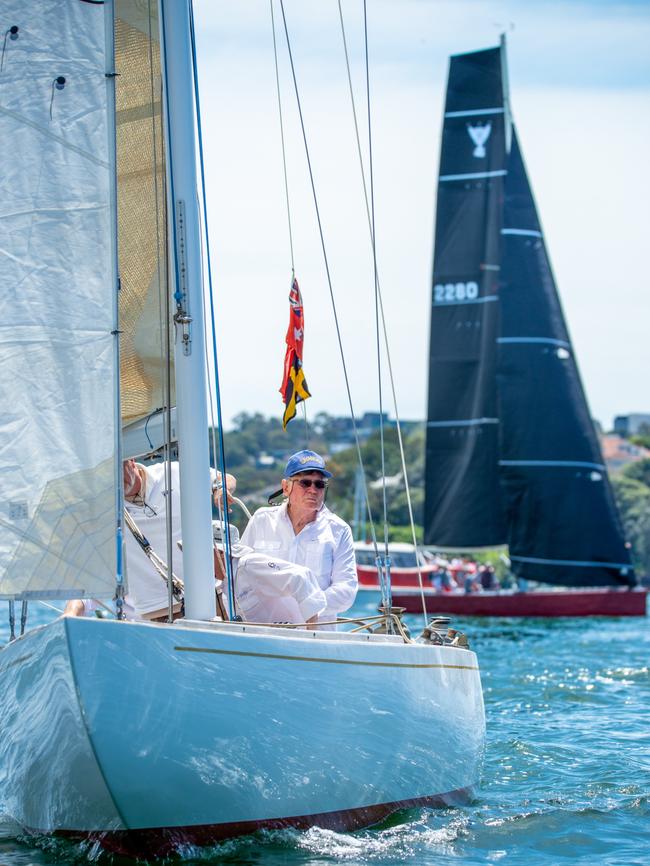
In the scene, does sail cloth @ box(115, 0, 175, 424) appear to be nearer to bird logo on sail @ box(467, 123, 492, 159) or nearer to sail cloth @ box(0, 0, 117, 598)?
sail cloth @ box(0, 0, 117, 598)

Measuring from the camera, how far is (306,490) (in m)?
6.73

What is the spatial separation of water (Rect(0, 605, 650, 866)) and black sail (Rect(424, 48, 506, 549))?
1716 centimetres

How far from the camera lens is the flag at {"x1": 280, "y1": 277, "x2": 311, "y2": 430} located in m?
7.00

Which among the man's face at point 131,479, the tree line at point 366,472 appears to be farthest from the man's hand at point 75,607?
the tree line at point 366,472

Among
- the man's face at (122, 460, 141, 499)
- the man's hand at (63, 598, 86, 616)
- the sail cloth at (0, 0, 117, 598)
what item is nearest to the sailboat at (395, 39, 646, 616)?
the man's face at (122, 460, 141, 499)

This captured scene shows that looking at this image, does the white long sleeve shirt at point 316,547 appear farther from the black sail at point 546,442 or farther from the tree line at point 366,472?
the tree line at point 366,472

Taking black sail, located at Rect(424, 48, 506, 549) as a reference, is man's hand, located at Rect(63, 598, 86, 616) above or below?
below

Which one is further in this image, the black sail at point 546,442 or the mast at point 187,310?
the black sail at point 546,442

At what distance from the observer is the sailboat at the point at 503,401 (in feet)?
96.0

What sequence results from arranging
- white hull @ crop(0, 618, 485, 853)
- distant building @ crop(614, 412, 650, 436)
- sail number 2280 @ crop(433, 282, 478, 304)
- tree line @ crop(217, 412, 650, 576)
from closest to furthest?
white hull @ crop(0, 618, 485, 853)
sail number 2280 @ crop(433, 282, 478, 304)
tree line @ crop(217, 412, 650, 576)
distant building @ crop(614, 412, 650, 436)

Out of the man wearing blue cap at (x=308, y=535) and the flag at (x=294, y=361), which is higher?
the flag at (x=294, y=361)

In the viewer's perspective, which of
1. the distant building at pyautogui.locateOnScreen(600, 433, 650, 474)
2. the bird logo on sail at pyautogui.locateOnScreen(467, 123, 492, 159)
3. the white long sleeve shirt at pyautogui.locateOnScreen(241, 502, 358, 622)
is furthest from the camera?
the distant building at pyautogui.locateOnScreen(600, 433, 650, 474)

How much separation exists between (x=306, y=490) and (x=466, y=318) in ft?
79.8

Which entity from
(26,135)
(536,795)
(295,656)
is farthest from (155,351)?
(536,795)
